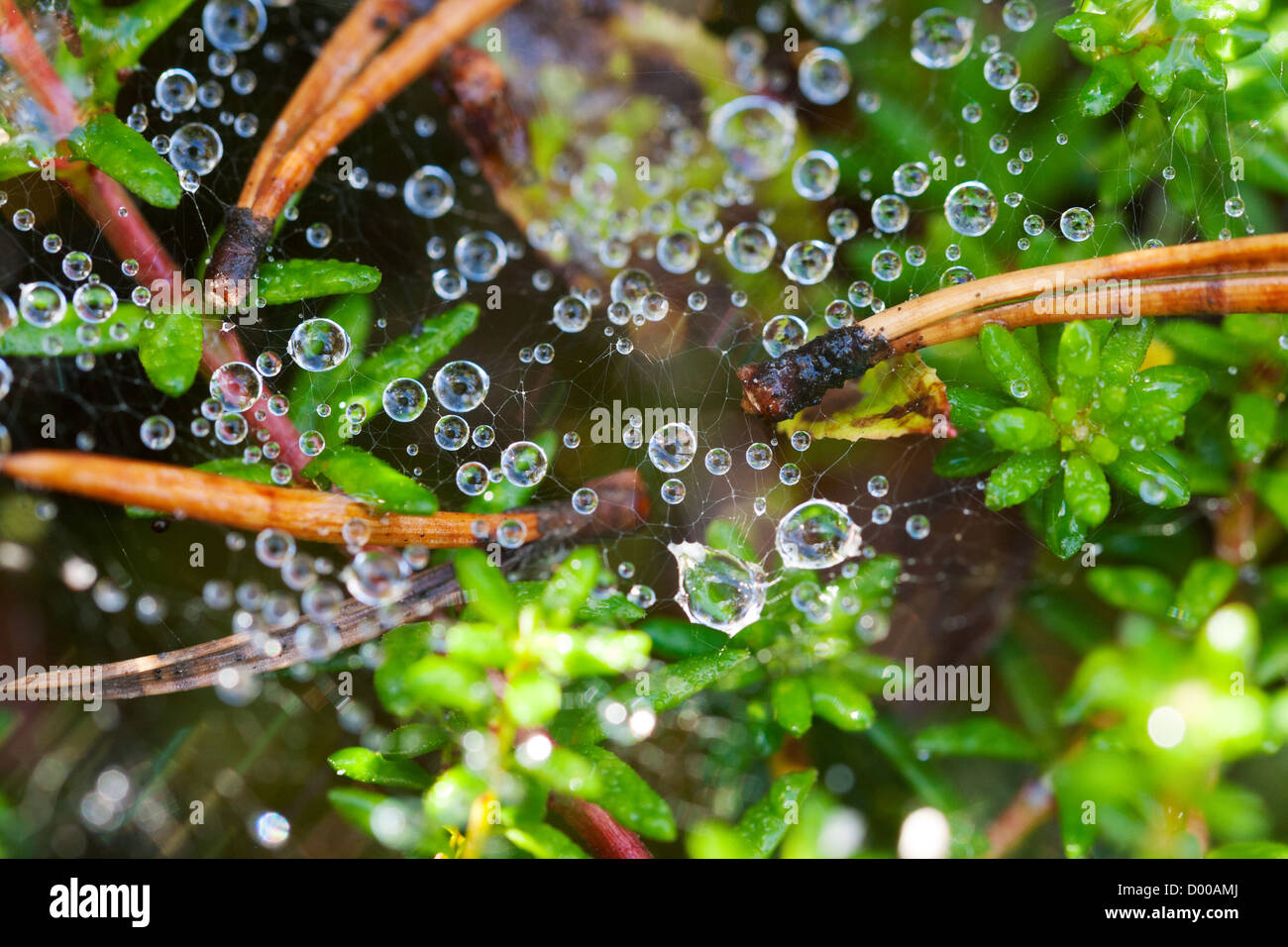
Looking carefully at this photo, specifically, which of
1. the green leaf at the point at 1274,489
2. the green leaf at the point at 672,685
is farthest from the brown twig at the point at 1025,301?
the green leaf at the point at 672,685

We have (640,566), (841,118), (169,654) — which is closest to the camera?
(169,654)

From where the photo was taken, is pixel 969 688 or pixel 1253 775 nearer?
pixel 1253 775

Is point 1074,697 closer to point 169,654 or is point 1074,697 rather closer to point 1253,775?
point 1253,775

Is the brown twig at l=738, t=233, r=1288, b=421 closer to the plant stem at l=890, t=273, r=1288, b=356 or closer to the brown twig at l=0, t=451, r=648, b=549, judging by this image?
the plant stem at l=890, t=273, r=1288, b=356

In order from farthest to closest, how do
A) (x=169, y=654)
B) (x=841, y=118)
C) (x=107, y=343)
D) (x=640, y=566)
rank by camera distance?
(x=841, y=118)
(x=640, y=566)
(x=169, y=654)
(x=107, y=343)

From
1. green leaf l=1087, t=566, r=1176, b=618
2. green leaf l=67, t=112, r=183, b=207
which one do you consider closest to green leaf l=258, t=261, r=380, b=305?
green leaf l=67, t=112, r=183, b=207
